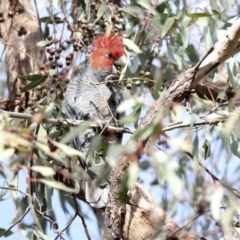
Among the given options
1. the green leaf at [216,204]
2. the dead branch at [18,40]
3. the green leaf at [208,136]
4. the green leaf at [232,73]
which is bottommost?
the dead branch at [18,40]

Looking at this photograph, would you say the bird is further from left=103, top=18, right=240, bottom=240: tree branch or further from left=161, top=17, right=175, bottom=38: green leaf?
left=103, top=18, right=240, bottom=240: tree branch

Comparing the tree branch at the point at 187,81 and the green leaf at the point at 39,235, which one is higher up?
the tree branch at the point at 187,81

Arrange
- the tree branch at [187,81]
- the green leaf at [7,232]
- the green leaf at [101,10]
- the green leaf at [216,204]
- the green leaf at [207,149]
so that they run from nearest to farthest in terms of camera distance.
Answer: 1. the green leaf at [216,204]
2. the tree branch at [187,81]
3. the green leaf at [7,232]
4. the green leaf at [207,149]
5. the green leaf at [101,10]

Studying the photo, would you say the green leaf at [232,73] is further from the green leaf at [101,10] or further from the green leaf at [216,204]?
the green leaf at [216,204]

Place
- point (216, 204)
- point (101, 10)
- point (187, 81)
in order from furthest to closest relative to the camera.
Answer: point (101, 10) → point (187, 81) → point (216, 204)

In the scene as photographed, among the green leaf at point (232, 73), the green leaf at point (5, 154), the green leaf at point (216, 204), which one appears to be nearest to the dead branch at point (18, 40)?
the green leaf at point (232, 73)

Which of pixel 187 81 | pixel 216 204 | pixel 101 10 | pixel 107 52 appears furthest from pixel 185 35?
pixel 216 204

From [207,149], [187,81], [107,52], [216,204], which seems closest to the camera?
[216,204]

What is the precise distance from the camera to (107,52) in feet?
11.2

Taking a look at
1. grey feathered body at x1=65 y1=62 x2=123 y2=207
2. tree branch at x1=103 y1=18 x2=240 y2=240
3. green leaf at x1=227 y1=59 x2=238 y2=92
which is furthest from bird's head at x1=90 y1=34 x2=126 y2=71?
tree branch at x1=103 y1=18 x2=240 y2=240

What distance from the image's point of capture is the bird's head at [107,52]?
332 cm

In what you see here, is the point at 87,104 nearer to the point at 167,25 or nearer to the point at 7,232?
the point at 167,25

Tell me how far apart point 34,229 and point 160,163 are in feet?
3.11

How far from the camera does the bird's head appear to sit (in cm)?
332
